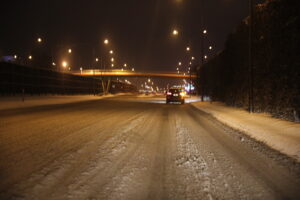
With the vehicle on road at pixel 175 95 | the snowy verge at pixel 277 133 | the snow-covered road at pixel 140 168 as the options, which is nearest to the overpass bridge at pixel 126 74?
the vehicle on road at pixel 175 95

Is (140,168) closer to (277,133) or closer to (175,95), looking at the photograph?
(277,133)

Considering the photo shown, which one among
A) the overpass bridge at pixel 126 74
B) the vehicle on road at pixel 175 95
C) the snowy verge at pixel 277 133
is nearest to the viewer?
the snowy verge at pixel 277 133

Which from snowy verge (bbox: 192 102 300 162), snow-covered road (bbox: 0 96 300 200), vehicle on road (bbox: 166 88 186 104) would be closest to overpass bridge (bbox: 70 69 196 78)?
vehicle on road (bbox: 166 88 186 104)

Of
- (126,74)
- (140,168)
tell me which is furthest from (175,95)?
(126,74)

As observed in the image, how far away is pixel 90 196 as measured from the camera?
4707 mm

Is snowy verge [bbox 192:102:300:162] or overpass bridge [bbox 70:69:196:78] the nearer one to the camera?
snowy verge [bbox 192:102:300:162]

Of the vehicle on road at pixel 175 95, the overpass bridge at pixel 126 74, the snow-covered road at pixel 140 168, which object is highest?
the overpass bridge at pixel 126 74

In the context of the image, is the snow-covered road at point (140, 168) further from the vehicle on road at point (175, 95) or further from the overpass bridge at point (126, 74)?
the overpass bridge at point (126, 74)

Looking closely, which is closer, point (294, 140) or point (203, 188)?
point (203, 188)

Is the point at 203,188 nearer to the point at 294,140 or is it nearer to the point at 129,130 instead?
the point at 294,140

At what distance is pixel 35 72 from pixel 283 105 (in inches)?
1554

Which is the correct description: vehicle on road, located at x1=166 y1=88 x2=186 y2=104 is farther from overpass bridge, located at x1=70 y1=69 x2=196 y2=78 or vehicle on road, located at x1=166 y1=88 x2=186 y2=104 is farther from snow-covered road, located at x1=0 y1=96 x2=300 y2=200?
overpass bridge, located at x1=70 y1=69 x2=196 y2=78

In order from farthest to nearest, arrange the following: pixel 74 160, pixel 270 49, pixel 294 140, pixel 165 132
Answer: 1. pixel 270 49
2. pixel 165 132
3. pixel 294 140
4. pixel 74 160

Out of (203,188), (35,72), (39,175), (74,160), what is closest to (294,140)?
(203,188)
